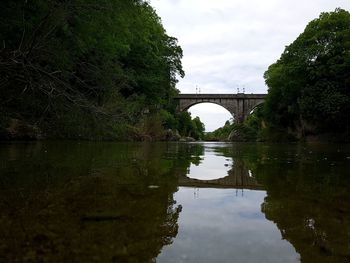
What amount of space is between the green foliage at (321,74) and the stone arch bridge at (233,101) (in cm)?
2979

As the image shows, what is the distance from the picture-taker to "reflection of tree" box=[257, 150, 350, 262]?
144 cm

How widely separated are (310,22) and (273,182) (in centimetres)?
3291

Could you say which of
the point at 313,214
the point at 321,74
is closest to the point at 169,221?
the point at 313,214

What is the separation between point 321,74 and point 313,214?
29.3m

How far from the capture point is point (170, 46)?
118 ft

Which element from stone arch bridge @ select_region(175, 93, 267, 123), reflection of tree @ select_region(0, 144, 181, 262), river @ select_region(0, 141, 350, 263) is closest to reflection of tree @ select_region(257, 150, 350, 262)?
river @ select_region(0, 141, 350, 263)

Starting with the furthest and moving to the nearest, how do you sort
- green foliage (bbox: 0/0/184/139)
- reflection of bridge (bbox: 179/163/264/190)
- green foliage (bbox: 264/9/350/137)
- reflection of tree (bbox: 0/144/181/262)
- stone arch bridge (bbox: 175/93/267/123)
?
stone arch bridge (bbox: 175/93/267/123), green foliage (bbox: 264/9/350/137), green foliage (bbox: 0/0/184/139), reflection of bridge (bbox: 179/163/264/190), reflection of tree (bbox: 0/144/181/262)

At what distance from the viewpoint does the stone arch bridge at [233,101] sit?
2509 inches

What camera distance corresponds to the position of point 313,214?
2.07 m

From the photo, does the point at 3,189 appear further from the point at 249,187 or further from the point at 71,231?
the point at 249,187

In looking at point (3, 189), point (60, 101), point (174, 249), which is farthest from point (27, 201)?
point (60, 101)

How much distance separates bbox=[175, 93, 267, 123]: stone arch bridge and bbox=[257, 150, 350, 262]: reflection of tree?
60616mm

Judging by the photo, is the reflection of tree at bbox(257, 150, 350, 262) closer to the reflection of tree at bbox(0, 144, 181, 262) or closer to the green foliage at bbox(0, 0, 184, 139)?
the reflection of tree at bbox(0, 144, 181, 262)

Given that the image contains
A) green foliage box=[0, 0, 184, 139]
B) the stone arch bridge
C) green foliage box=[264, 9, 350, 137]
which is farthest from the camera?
the stone arch bridge
